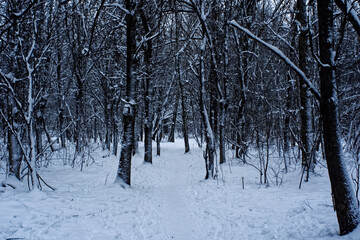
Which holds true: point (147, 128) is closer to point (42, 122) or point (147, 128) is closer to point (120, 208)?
point (42, 122)

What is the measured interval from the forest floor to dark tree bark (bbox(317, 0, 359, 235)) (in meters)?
0.24

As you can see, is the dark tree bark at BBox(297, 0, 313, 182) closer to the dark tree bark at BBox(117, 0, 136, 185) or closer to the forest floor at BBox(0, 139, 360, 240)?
the forest floor at BBox(0, 139, 360, 240)

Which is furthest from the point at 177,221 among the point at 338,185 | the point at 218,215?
the point at 338,185

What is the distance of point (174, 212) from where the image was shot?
554 cm


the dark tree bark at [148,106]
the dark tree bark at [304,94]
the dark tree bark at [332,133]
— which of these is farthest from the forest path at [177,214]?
the dark tree bark at [148,106]

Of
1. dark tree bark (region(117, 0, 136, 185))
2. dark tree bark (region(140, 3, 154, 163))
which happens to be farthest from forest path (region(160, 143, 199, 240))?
dark tree bark (region(140, 3, 154, 163))

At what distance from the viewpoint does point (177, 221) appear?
495cm

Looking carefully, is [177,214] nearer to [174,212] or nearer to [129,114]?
[174,212]

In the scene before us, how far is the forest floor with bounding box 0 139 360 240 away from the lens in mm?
3797

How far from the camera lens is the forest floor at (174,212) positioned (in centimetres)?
380

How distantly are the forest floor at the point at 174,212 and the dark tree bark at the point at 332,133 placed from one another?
24 cm

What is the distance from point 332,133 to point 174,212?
4.12 metres

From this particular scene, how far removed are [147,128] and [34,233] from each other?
10603mm

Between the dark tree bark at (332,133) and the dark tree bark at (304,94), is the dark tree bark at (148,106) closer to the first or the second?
the dark tree bark at (304,94)
